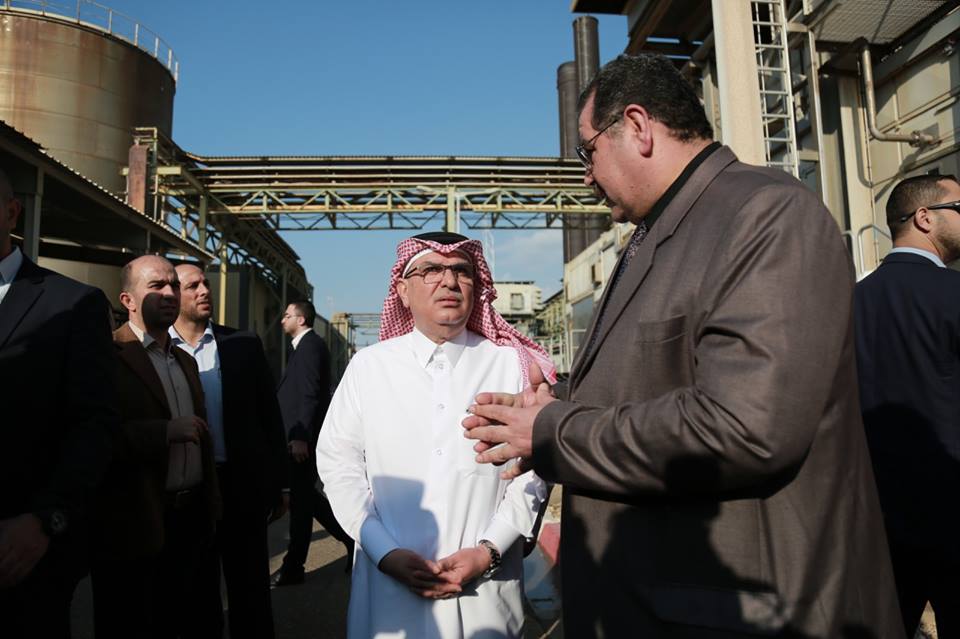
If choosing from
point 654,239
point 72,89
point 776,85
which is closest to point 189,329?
point 654,239

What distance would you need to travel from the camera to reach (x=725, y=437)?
1152 mm

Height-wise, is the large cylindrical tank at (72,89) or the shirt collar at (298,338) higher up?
the large cylindrical tank at (72,89)

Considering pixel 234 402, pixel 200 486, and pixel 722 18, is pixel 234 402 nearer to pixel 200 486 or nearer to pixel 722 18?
pixel 200 486

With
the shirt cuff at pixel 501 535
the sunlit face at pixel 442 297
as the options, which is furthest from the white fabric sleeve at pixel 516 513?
the sunlit face at pixel 442 297

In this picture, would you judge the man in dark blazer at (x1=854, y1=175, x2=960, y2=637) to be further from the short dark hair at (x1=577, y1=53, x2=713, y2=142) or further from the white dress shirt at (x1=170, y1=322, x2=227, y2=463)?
the white dress shirt at (x1=170, y1=322, x2=227, y2=463)

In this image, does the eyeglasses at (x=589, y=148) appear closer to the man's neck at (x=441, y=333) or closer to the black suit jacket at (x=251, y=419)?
the man's neck at (x=441, y=333)

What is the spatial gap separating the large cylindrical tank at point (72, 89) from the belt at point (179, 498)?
690 inches

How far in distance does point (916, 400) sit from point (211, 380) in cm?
361

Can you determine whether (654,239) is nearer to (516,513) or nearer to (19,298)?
(516,513)

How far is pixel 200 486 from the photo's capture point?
319 centimetres

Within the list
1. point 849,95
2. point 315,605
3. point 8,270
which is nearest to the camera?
point 8,270

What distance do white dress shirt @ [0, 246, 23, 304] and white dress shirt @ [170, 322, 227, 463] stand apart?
56.5 inches

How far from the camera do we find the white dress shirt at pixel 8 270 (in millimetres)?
2154

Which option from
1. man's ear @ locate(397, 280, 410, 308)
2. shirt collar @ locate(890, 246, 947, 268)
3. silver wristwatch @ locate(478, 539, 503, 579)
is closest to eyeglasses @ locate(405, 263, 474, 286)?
man's ear @ locate(397, 280, 410, 308)
